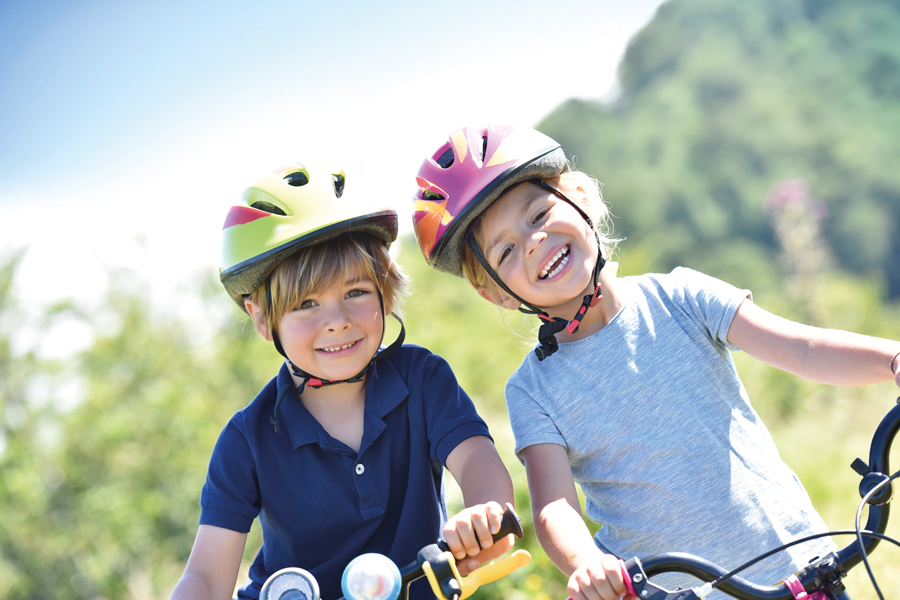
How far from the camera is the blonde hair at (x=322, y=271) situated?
277cm

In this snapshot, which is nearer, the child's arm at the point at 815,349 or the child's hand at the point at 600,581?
the child's hand at the point at 600,581

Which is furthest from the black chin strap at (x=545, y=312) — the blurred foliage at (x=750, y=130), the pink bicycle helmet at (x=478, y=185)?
the blurred foliage at (x=750, y=130)

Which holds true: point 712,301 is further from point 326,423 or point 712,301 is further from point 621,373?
point 326,423

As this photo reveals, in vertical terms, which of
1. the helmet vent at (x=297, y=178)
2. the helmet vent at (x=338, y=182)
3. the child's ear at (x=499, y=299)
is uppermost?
the helmet vent at (x=297, y=178)

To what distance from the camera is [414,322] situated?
44.7 ft

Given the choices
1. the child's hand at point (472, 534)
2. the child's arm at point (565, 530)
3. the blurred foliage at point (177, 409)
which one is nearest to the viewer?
the child's arm at point (565, 530)

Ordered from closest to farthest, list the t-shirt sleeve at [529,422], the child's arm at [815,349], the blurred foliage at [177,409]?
the child's arm at [815,349] < the t-shirt sleeve at [529,422] < the blurred foliage at [177,409]

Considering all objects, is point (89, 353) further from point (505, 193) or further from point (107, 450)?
point (505, 193)

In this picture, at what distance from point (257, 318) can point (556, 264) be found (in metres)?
1.34

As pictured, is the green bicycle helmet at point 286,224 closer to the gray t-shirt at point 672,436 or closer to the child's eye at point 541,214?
the child's eye at point 541,214

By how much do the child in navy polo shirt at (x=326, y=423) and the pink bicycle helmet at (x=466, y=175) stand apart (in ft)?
0.71

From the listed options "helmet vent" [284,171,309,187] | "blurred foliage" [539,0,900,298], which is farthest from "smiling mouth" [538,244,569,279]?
"blurred foliage" [539,0,900,298]

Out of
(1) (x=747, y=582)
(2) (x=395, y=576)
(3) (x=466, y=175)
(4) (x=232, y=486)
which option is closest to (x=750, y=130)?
(3) (x=466, y=175)

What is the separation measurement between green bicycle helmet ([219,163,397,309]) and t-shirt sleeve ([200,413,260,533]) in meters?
0.65
